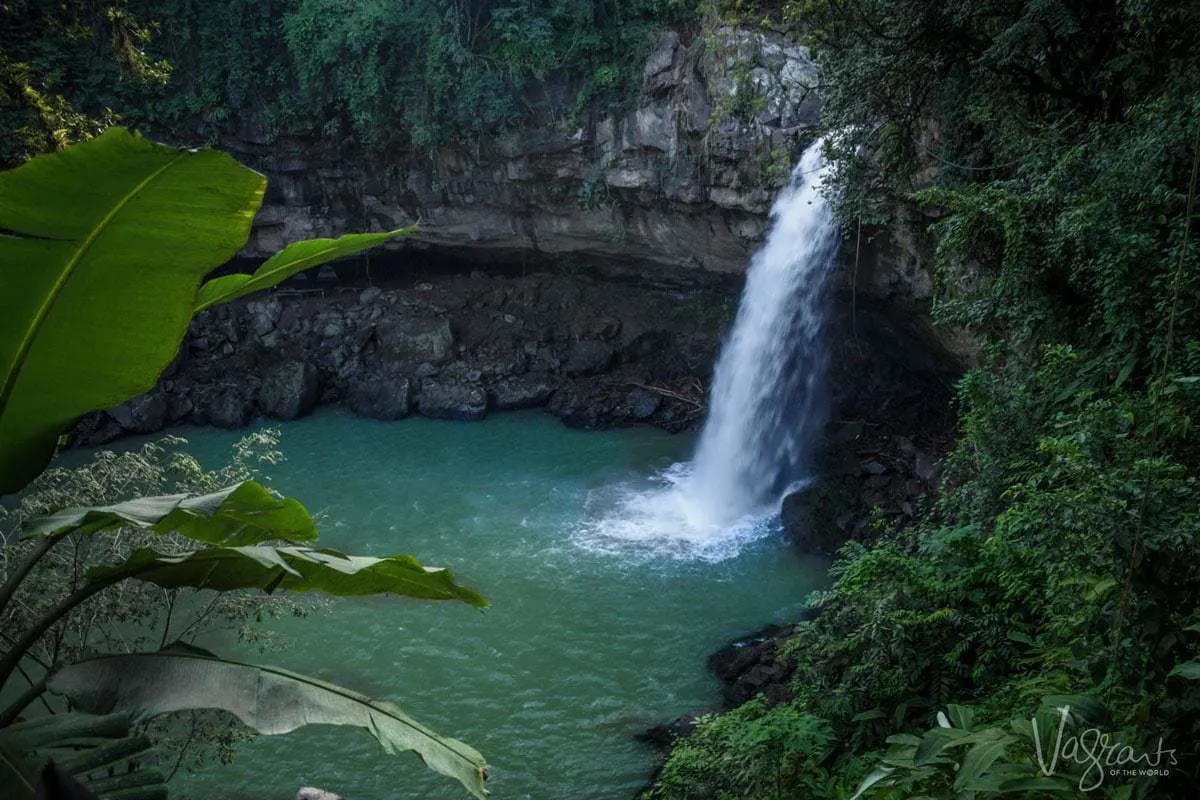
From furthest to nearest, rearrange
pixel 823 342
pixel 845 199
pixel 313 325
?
pixel 313 325 → pixel 823 342 → pixel 845 199

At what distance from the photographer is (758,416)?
12.5m

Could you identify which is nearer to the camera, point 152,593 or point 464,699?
point 152,593

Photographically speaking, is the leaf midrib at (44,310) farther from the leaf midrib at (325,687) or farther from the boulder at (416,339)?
the boulder at (416,339)

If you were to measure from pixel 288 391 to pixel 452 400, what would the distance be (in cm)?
273

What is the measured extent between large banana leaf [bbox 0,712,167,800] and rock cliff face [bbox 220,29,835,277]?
27.0ft

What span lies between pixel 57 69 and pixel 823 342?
12726mm

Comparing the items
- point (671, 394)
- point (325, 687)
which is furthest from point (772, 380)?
point (325, 687)

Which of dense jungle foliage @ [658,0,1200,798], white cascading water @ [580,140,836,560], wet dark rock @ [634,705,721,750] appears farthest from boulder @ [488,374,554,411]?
wet dark rock @ [634,705,721,750]

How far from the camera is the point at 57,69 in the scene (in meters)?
14.1

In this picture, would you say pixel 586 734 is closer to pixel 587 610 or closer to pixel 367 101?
pixel 587 610

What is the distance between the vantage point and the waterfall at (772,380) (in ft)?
37.2

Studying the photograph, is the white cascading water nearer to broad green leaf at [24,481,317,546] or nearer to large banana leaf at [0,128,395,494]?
broad green leaf at [24,481,317,546]

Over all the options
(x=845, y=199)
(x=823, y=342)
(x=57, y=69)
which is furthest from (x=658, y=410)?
(x=57, y=69)

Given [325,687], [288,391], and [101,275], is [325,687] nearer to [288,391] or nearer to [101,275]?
[101,275]
